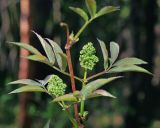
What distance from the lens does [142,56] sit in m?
5.02

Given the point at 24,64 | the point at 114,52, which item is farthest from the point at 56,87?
the point at 24,64

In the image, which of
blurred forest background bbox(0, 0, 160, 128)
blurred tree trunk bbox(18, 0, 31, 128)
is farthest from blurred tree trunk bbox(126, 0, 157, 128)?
blurred tree trunk bbox(18, 0, 31, 128)

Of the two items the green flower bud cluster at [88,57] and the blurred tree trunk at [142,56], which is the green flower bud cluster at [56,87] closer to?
the green flower bud cluster at [88,57]

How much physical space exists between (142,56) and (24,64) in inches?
47.0

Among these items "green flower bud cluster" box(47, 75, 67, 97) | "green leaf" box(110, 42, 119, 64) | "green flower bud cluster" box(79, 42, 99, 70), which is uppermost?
"green flower bud cluster" box(79, 42, 99, 70)

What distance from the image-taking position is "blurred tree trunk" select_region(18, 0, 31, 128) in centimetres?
412

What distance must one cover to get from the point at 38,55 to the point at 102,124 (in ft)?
14.8

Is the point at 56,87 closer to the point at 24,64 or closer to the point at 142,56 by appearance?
the point at 24,64

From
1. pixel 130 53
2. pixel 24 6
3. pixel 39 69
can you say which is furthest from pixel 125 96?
pixel 24 6

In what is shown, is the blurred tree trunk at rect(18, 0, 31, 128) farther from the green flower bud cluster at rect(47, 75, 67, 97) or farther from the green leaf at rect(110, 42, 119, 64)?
the green flower bud cluster at rect(47, 75, 67, 97)

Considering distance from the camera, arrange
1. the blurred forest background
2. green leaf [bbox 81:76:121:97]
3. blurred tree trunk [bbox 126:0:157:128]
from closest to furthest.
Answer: green leaf [bbox 81:76:121:97] → the blurred forest background → blurred tree trunk [bbox 126:0:157:128]

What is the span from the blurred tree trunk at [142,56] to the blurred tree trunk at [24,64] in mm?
1062

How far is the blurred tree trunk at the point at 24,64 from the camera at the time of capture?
4125 millimetres

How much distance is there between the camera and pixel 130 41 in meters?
4.89
